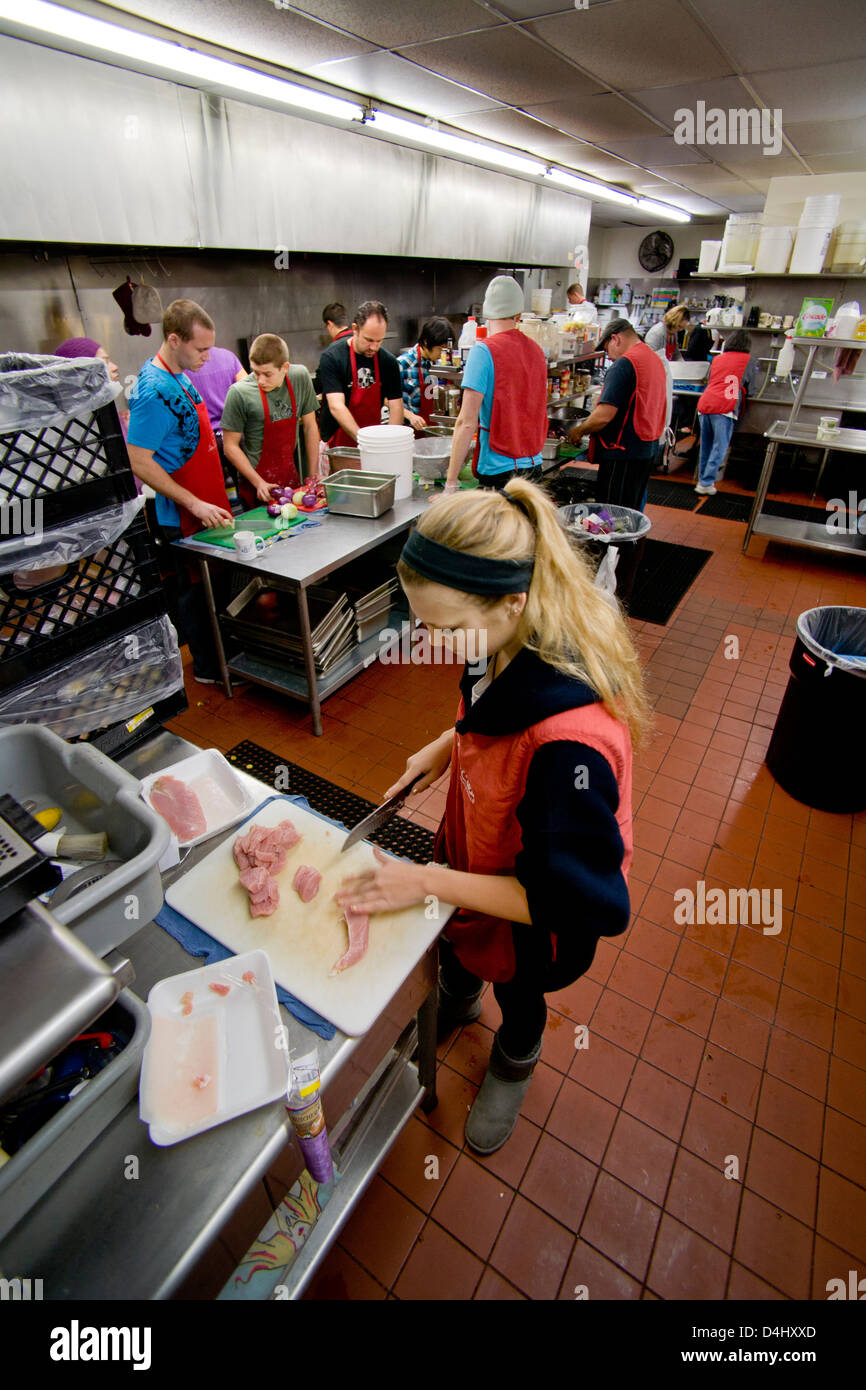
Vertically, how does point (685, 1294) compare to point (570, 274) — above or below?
below

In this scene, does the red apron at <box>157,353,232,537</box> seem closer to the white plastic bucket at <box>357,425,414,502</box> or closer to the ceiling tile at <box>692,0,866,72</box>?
the white plastic bucket at <box>357,425,414,502</box>

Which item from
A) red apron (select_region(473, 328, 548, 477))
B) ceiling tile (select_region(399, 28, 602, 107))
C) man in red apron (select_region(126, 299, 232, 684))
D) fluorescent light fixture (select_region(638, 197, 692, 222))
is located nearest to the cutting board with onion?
man in red apron (select_region(126, 299, 232, 684))

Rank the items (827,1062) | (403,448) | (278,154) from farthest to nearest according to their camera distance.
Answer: (278,154)
(403,448)
(827,1062)

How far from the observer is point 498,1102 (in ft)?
6.26

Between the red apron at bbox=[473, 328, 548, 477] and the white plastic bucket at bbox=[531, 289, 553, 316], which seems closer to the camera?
the red apron at bbox=[473, 328, 548, 477]

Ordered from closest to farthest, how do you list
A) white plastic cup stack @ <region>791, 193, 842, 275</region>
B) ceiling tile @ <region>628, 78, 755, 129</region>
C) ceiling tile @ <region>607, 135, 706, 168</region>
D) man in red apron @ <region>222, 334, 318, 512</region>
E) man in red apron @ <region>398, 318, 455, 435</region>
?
man in red apron @ <region>222, 334, 318, 512</region>, ceiling tile @ <region>628, 78, 755, 129</region>, man in red apron @ <region>398, 318, 455, 435</region>, ceiling tile @ <region>607, 135, 706, 168</region>, white plastic cup stack @ <region>791, 193, 842, 275</region>

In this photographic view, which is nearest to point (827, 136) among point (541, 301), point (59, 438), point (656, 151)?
point (656, 151)

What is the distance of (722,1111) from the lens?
201 centimetres

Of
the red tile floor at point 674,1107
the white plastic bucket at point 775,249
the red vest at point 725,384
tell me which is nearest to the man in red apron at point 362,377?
the red tile floor at point 674,1107

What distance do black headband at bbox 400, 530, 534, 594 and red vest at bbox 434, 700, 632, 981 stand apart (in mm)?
266

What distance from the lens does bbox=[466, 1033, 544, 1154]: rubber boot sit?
6.19 ft

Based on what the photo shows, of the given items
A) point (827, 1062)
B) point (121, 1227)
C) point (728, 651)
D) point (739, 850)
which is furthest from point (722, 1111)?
point (728, 651)
